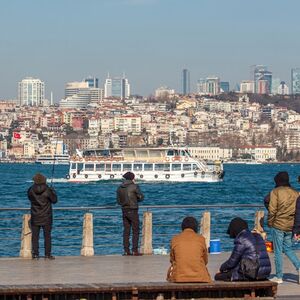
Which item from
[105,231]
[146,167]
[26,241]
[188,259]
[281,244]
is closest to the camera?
[188,259]

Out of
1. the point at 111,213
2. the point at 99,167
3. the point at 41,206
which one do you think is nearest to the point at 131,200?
the point at 41,206

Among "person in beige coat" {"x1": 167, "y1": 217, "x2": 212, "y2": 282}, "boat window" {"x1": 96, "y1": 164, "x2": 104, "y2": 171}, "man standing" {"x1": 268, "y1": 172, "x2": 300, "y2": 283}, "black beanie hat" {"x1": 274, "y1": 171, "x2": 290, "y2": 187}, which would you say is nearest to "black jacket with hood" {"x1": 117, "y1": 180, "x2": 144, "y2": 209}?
"man standing" {"x1": 268, "y1": 172, "x2": 300, "y2": 283}

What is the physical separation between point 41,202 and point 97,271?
198cm

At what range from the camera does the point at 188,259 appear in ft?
43.3

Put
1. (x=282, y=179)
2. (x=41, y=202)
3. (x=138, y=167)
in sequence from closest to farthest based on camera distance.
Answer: (x=282, y=179), (x=41, y=202), (x=138, y=167)

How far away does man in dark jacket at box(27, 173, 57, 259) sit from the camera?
17891mm

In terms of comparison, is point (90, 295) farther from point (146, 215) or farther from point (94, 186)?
point (94, 186)

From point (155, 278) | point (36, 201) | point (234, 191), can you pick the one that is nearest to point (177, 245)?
point (155, 278)

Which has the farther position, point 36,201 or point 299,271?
point 36,201

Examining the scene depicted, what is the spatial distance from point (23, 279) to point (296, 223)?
10.9ft

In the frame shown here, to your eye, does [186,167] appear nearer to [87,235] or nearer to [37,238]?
[87,235]

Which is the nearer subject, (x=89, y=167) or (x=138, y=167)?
(x=138, y=167)

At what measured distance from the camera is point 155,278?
15461mm

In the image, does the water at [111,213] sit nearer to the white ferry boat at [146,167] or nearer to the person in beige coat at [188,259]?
the white ferry boat at [146,167]
